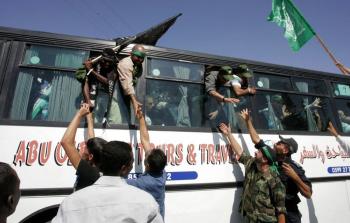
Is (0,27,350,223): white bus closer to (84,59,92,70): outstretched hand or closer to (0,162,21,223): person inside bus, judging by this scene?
(84,59,92,70): outstretched hand

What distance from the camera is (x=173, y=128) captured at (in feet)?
11.5

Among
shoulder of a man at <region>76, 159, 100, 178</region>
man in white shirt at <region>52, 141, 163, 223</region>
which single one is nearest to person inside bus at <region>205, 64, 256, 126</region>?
shoulder of a man at <region>76, 159, 100, 178</region>

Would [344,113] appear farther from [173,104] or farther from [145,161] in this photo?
[145,161]

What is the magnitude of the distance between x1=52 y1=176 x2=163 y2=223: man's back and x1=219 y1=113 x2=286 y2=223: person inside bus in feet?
7.46

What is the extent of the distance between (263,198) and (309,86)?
2558mm

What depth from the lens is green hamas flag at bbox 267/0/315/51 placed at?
554cm

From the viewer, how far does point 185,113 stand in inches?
147

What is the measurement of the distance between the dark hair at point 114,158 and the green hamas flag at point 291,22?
5.06 metres

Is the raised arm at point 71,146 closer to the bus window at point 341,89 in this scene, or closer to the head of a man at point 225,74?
the head of a man at point 225,74

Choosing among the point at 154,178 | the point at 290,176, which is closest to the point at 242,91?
the point at 290,176

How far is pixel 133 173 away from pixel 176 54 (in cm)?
176

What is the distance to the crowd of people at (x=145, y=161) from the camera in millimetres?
1303

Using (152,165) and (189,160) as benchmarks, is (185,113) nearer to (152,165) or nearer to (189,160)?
(189,160)

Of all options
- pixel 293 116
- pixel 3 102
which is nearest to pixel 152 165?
pixel 3 102
